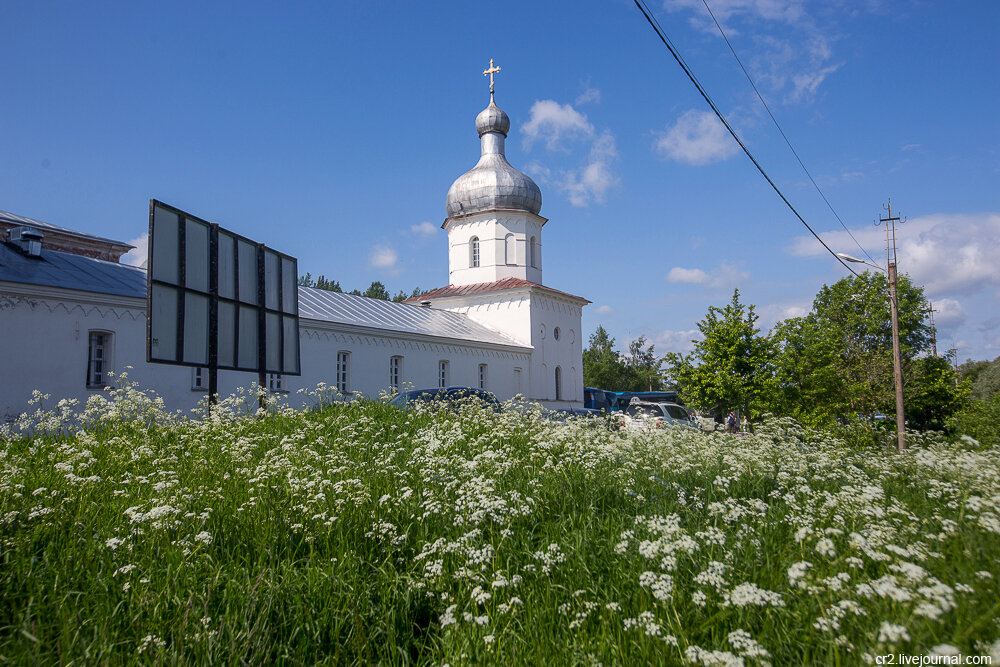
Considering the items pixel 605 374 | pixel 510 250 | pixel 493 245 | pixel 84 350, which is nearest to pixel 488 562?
pixel 84 350

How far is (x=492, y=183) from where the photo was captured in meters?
36.0

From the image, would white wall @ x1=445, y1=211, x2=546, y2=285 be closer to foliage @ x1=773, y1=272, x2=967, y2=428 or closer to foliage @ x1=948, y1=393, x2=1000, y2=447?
foliage @ x1=773, y1=272, x2=967, y2=428

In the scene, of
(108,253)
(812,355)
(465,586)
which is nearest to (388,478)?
(465,586)

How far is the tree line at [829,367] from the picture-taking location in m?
22.1

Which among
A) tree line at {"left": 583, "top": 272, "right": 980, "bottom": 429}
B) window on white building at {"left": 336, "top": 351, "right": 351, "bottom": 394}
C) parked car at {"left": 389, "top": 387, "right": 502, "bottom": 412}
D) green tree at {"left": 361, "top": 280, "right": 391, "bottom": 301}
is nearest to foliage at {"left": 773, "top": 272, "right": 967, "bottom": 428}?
tree line at {"left": 583, "top": 272, "right": 980, "bottom": 429}

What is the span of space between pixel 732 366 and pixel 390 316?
13996 millimetres

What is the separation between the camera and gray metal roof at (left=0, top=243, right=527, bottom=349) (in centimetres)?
1567

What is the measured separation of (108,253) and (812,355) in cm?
3333

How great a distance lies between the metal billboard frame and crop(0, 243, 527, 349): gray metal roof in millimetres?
5953

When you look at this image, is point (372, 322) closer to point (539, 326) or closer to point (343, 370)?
point (343, 370)

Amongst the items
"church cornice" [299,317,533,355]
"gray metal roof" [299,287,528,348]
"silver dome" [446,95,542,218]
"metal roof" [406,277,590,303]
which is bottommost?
"church cornice" [299,317,533,355]

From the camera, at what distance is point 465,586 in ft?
13.8

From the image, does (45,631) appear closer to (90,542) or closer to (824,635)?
(90,542)

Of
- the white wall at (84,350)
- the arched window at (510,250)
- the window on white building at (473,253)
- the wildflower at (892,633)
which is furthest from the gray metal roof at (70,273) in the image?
the arched window at (510,250)
